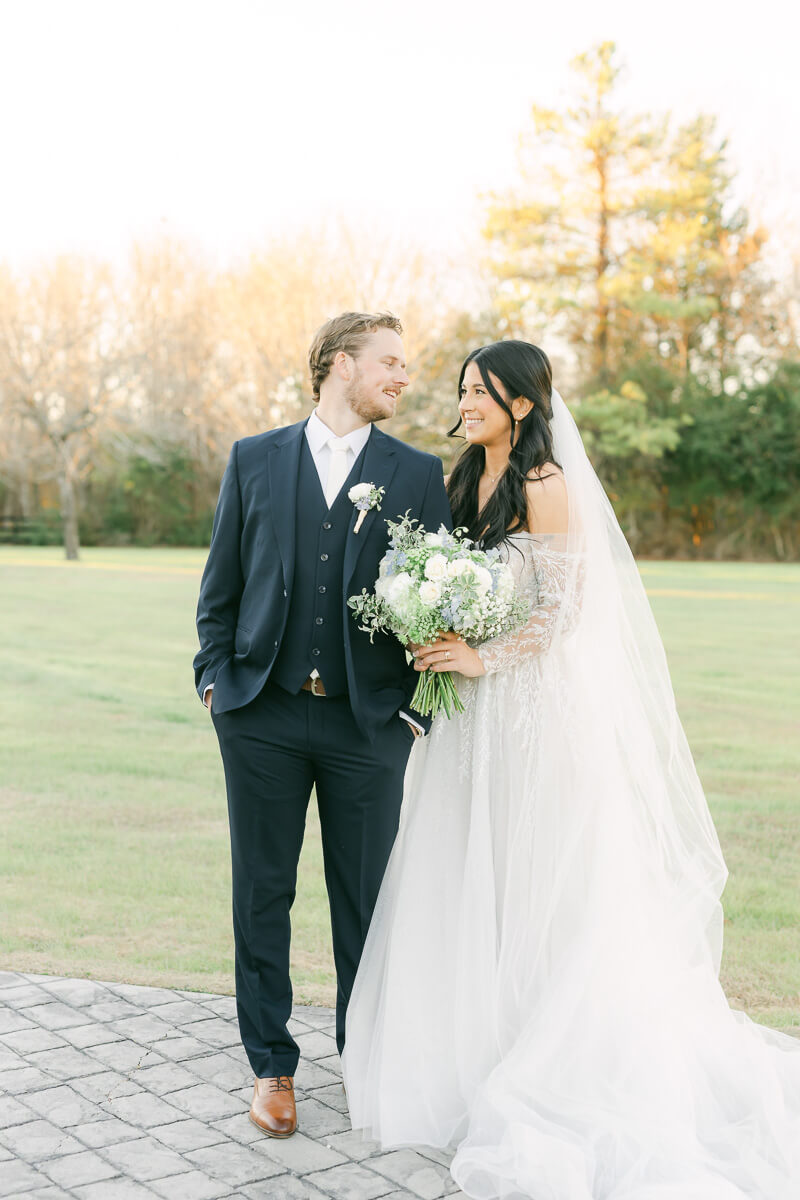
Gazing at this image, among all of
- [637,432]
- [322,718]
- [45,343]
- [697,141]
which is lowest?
[322,718]

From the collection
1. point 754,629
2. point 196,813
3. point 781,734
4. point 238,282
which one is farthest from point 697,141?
point 196,813

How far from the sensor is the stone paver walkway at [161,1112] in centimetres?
313

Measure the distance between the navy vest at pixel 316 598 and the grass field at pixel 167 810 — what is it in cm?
176

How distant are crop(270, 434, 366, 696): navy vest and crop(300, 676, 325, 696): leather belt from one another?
0.02 meters

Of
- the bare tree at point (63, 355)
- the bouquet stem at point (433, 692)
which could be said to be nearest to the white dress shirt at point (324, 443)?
the bouquet stem at point (433, 692)

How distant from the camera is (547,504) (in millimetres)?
3756

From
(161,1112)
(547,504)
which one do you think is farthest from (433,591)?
(161,1112)

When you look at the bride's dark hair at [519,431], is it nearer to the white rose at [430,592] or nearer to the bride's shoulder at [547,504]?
the bride's shoulder at [547,504]

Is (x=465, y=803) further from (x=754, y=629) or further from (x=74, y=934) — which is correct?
(x=754, y=629)

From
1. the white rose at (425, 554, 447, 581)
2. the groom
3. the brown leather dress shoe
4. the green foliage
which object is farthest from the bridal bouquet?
the green foliage

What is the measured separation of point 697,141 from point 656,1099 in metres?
39.7

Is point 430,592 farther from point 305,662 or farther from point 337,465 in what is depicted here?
point 337,465

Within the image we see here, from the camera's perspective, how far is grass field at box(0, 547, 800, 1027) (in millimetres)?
5078

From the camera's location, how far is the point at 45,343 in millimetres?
41031
